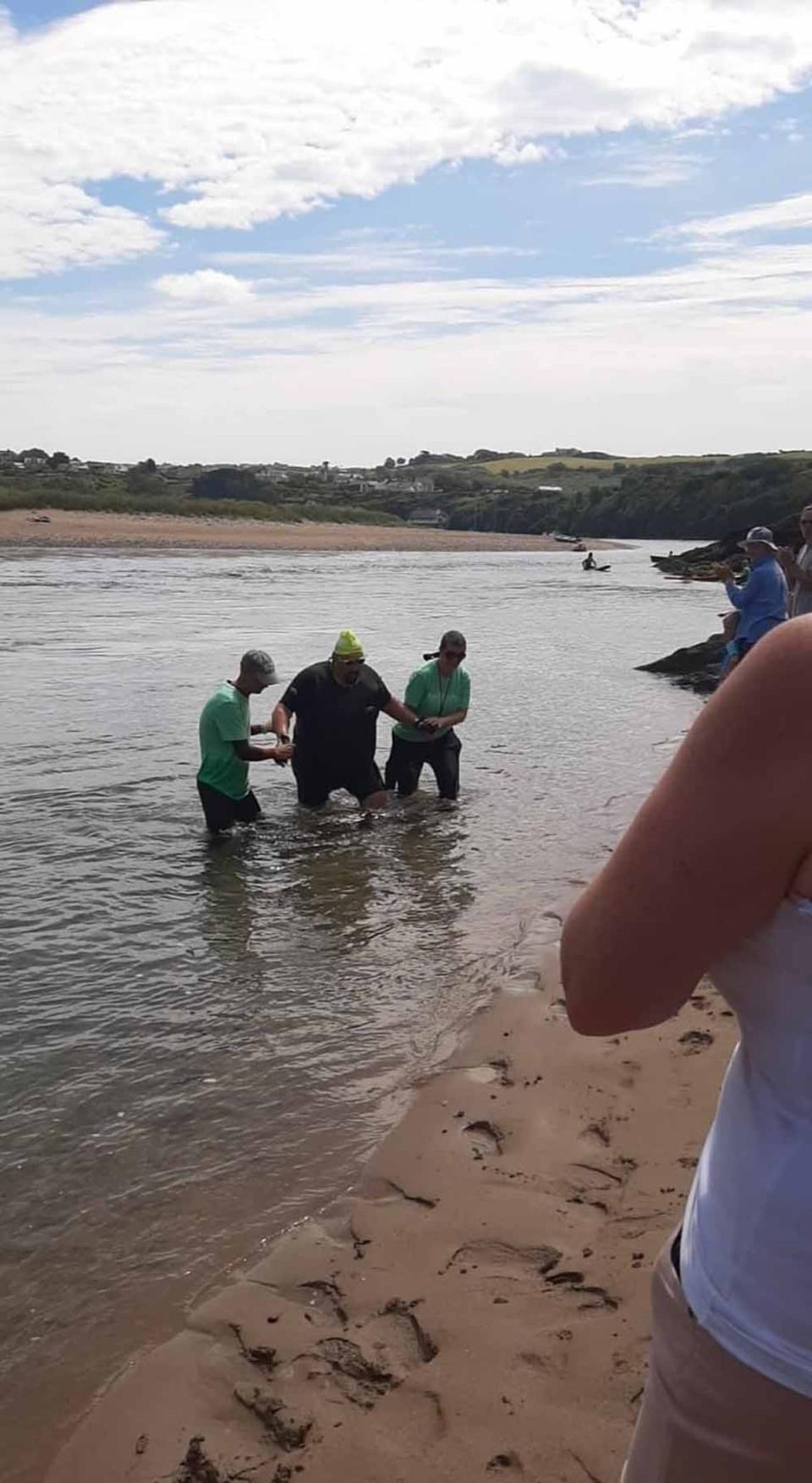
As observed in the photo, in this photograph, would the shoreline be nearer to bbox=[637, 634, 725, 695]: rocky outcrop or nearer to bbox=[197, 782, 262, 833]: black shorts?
bbox=[637, 634, 725, 695]: rocky outcrop

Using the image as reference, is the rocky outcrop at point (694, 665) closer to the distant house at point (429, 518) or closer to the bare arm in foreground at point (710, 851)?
the bare arm in foreground at point (710, 851)

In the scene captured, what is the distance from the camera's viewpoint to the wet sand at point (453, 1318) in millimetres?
3109

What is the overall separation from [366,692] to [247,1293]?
6.71m

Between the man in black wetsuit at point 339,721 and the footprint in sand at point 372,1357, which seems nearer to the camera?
the footprint in sand at point 372,1357

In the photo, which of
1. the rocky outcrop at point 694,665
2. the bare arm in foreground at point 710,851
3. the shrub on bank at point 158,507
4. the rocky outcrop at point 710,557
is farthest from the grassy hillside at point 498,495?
Result: the bare arm in foreground at point 710,851

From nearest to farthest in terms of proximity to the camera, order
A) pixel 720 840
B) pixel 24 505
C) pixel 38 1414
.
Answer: pixel 720 840 → pixel 38 1414 → pixel 24 505

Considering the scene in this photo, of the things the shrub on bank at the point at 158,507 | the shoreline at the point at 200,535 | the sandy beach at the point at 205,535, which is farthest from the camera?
the shrub on bank at the point at 158,507

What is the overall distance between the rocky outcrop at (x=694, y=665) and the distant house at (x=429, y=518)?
78879 millimetres

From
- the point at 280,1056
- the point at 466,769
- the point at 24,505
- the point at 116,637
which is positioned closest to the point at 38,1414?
the point at 280,1056

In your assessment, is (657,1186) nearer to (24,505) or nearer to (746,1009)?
(746,1009)

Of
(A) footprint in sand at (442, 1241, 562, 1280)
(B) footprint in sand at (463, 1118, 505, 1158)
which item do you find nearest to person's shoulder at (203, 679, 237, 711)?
(B) footprint in sand at (463, 1118, 505, 1158)

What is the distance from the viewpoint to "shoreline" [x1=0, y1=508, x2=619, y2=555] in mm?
50656

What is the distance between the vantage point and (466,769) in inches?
499

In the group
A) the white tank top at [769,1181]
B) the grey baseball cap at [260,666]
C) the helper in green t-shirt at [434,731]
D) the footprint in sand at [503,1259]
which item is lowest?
the footprint in sand at [503,1259]
